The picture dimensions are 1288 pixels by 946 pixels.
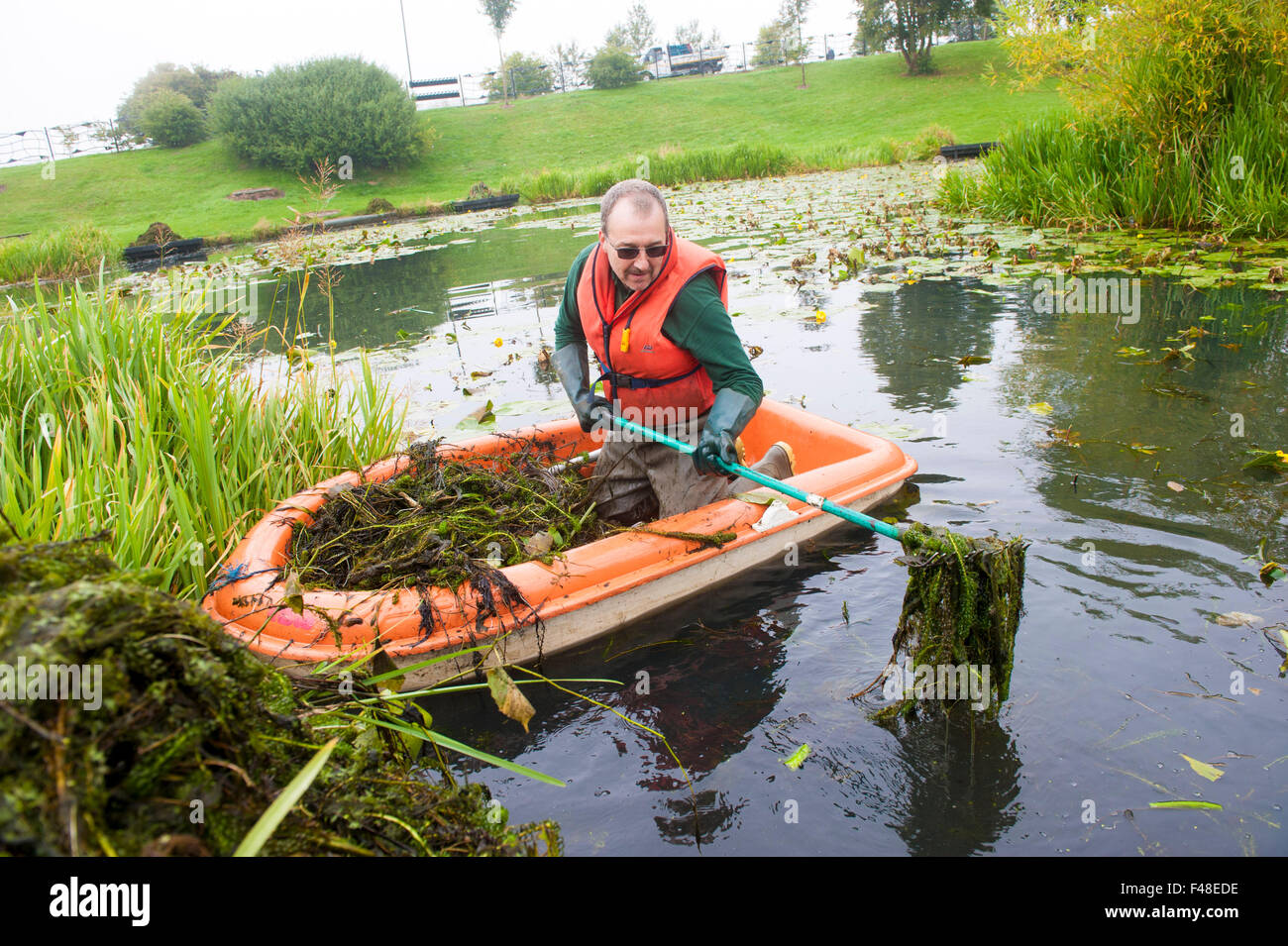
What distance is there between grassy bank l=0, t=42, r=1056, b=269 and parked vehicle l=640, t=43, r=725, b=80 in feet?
28.9

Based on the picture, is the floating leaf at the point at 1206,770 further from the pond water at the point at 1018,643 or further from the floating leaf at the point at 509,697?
the floating leaf at the point at 509,697

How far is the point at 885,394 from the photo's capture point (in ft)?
17.0

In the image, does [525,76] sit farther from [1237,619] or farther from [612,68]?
[1237,619]

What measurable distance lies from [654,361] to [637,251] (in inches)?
18.6

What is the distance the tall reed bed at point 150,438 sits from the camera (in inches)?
108

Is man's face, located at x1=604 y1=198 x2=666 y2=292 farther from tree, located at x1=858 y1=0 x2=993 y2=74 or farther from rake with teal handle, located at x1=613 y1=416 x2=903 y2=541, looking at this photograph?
tree, located at x1=858 y1=0 x2=993 y2=74

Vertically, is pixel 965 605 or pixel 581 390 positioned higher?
pixel 581 390

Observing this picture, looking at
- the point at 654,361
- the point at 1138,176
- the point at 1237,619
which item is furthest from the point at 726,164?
the point at 1237,619

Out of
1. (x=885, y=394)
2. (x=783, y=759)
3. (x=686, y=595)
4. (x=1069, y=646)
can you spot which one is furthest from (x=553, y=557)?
(x=885, y=394)

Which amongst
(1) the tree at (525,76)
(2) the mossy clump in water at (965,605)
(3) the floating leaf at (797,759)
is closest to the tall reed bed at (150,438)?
(3) the floating leaf at (797,759)

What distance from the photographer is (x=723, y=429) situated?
9.96 feet

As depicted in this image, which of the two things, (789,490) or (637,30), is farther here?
(637,30)

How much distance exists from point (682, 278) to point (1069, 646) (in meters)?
1.95
